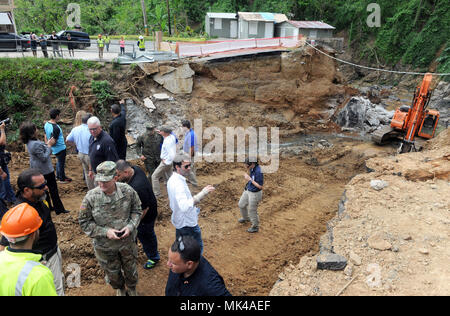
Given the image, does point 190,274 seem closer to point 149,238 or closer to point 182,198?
point 182,198

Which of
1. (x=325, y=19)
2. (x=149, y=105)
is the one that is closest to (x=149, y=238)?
(x=149, y=105)

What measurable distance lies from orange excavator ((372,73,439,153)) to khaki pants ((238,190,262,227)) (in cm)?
762

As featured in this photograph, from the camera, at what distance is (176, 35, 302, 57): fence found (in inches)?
535

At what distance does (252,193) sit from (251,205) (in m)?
0.30

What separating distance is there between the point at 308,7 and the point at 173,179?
35.8 m

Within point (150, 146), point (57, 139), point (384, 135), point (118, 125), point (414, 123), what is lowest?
point (384, 135)

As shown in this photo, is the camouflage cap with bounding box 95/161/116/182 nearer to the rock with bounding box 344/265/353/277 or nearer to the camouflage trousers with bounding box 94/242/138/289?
the camouflage trousers with bounding box 94/242/138/289

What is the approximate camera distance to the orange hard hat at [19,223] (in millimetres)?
2435

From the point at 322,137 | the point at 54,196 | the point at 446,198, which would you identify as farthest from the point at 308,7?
the point at 54,196

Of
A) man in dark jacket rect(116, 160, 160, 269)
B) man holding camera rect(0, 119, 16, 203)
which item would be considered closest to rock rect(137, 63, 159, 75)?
man holding camera rect(0, 119, 16, 203)

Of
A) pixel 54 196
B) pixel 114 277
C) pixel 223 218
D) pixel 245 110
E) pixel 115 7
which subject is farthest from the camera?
pixel 115 7

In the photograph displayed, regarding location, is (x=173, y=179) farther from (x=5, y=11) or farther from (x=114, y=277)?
(x=5, y=11)

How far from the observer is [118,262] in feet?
13.0

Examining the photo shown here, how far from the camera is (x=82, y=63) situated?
11430mm
